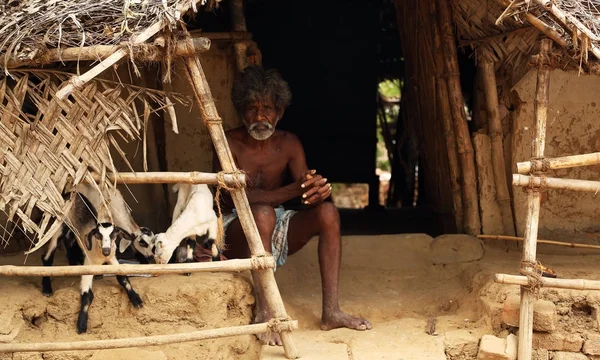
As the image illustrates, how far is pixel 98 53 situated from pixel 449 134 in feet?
9.63

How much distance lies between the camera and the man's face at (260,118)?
565 centimetres

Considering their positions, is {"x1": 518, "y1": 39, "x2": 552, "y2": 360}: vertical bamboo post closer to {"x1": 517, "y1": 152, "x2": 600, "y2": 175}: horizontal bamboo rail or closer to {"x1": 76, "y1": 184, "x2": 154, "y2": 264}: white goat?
{"x1": 517, "y1": 152, "x2": 600, "y2": 175}: horizontal bamboo rail

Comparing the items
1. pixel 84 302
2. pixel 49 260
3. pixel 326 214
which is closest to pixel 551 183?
pixel 326 214

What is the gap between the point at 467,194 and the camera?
6.71 meters

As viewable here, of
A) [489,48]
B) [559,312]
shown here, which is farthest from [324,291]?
[489,48]

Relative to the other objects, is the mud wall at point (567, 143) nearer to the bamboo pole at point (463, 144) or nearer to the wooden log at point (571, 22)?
the bamboo pole at point (463, 144)

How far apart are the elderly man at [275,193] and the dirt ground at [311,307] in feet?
0.63

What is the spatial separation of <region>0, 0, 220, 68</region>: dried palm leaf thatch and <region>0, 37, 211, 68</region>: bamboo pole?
1.5 inches

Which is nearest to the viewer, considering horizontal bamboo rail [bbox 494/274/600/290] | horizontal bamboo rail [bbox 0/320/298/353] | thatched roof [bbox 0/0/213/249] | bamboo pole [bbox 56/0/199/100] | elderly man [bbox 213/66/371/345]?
bamboo pole [bbox 56/0/199/100]

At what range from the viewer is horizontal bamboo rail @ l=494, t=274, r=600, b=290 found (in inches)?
206

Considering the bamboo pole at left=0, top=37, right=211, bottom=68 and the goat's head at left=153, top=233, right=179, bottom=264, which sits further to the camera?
the goat's head at left=153, top=233, right=179, bottom=264

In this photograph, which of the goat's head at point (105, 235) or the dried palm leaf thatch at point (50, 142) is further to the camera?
the goat's head at point (105, 235)

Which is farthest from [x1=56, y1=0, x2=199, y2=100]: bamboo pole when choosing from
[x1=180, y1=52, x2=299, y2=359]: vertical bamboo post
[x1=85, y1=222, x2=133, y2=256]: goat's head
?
[x1=85, y1=222, x2=133, y2=256]: goat's head

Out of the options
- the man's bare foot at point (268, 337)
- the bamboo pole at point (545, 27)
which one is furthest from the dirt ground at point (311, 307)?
the bamboo pole at point (545, 27)
